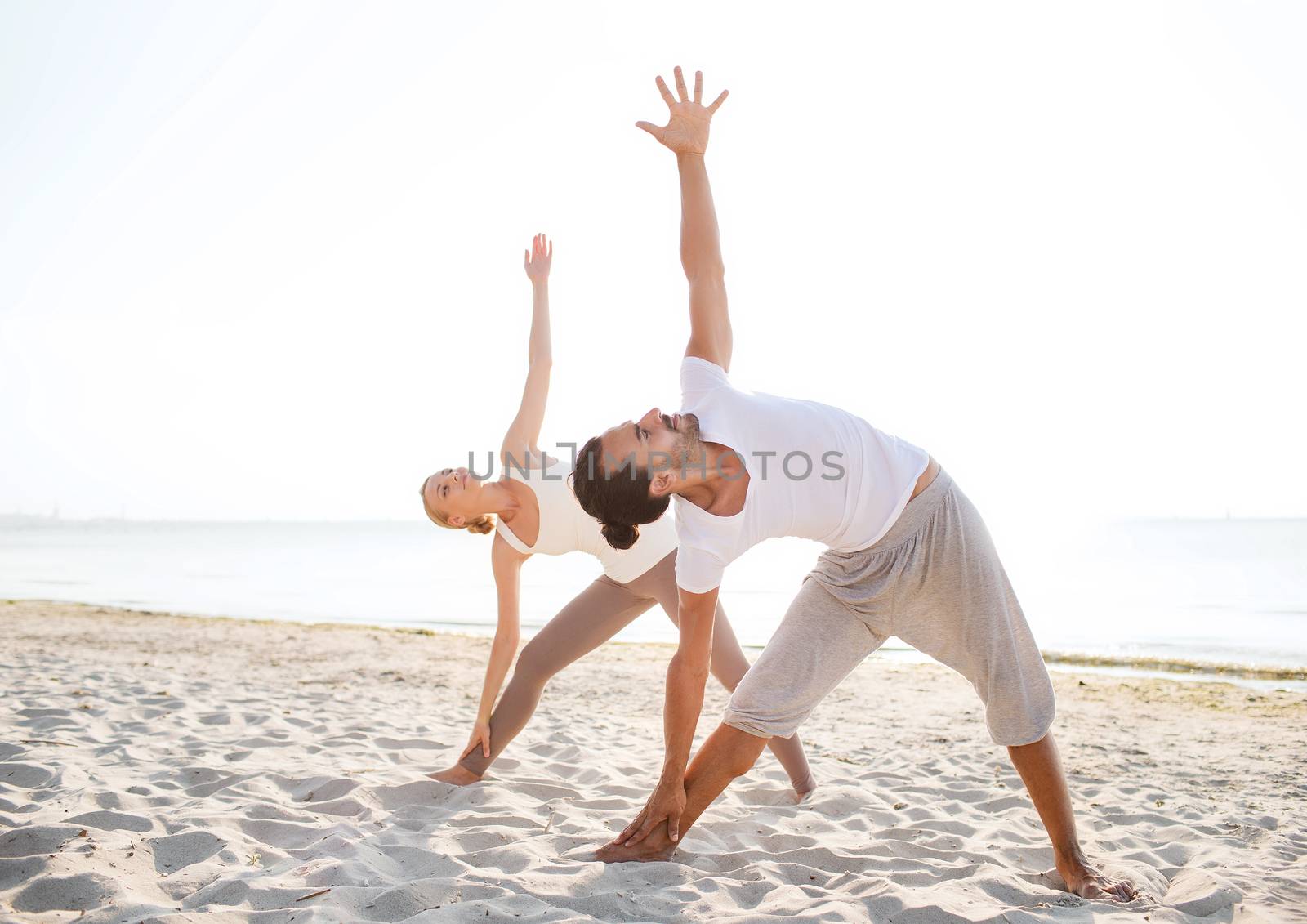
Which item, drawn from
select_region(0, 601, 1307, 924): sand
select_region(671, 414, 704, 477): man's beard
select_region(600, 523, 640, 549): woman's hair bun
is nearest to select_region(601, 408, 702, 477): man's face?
select_region(671, 414, 704, 477): man's beard

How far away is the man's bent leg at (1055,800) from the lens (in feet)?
9.11

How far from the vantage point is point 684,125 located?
300cm

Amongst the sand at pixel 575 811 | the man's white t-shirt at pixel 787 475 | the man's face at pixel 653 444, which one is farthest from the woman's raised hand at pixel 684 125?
the sand at pixel 575 811

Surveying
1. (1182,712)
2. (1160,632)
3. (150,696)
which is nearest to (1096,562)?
(1160,632)

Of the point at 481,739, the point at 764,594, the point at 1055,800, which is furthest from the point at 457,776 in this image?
the point at 764,594

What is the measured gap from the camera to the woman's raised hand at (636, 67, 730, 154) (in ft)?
9.83

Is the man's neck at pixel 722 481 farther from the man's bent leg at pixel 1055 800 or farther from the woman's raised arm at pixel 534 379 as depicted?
the woman's raised arm at pixel 534 379

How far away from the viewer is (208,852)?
111 inches

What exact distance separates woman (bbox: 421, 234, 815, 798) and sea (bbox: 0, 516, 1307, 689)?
6.17 metres

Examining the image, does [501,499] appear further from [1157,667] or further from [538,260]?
[1157,667]

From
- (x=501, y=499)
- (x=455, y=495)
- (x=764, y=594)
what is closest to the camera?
(x=455, y=495)

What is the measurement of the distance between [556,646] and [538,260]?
181 centimetres

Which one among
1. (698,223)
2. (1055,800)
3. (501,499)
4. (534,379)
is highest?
(698,223)

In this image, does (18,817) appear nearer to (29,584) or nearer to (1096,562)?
(29,584)
